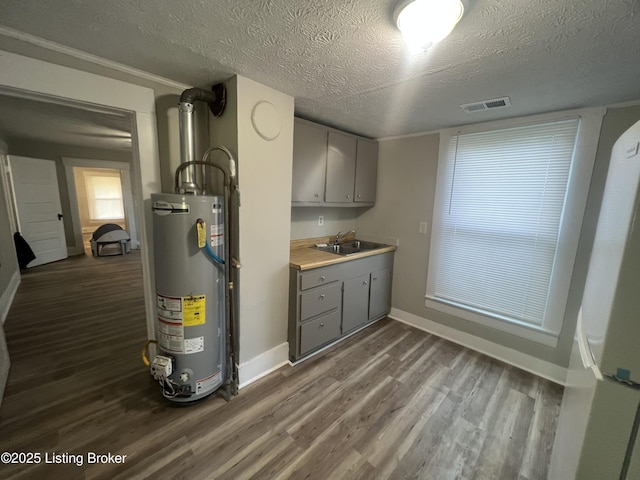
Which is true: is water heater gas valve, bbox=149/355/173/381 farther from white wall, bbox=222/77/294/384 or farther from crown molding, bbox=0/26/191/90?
crown molding, bbox=0/26/191/90

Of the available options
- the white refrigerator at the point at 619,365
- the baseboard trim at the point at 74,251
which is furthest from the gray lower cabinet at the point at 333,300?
the baseboard trim at the point at 74,251

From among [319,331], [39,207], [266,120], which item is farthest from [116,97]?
[39,207]

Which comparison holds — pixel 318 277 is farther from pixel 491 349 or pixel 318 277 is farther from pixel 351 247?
pixel 491 349

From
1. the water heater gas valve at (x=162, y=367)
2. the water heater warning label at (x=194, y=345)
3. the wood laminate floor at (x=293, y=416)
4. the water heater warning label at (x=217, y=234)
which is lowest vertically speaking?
the wood laminate floor at (x=293, y=416)

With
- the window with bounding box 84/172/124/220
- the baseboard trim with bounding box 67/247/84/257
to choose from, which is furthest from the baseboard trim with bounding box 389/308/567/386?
the window with bounding box 84/172/124/220

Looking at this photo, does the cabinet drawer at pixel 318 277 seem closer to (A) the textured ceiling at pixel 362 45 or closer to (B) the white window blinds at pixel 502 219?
(B) the white window blinds at pixel 502 219

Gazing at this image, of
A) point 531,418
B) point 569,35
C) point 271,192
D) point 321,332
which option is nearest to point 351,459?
point 321,332

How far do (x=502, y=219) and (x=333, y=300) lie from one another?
1.74 m

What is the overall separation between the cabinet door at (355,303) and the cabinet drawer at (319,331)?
12 centimetres

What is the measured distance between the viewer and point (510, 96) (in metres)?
1.77

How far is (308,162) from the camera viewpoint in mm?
2379

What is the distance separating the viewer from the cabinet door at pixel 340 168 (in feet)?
8.46

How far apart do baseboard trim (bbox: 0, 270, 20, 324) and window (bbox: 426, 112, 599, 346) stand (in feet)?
15.4

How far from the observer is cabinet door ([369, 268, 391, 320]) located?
112 inches
